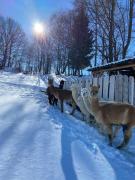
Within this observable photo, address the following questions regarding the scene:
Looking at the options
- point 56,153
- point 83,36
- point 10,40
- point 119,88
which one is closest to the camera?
point 56,153

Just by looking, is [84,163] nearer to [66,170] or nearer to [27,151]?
[66,170]

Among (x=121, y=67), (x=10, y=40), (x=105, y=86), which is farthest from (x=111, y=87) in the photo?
(x=10, y=40)

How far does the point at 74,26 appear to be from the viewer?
40.0 meters

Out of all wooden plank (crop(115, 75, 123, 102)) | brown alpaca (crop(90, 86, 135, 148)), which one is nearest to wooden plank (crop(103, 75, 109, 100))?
wooden plank (crop(115, 75, 123, 102))

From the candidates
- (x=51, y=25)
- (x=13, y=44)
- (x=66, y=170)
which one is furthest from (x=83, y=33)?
(x=13, y=44)

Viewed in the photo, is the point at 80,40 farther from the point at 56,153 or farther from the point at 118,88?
the point at 56,153

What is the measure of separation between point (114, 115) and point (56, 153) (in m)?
2.30

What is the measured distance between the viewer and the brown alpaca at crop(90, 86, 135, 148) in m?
7.52

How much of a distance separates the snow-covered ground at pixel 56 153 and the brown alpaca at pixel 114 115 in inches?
12.0

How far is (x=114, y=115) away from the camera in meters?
7.70

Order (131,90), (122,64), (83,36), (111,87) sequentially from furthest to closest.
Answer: (83,36) → (122,64) → (111,87) → (131,90)

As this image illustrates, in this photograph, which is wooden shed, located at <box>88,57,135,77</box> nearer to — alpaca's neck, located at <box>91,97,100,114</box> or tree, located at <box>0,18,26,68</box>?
alpaca's neck, located at <box>91,97,100,114</box>

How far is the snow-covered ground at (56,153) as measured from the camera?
488 cm

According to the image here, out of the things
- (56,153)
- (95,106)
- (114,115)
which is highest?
(95,106)
